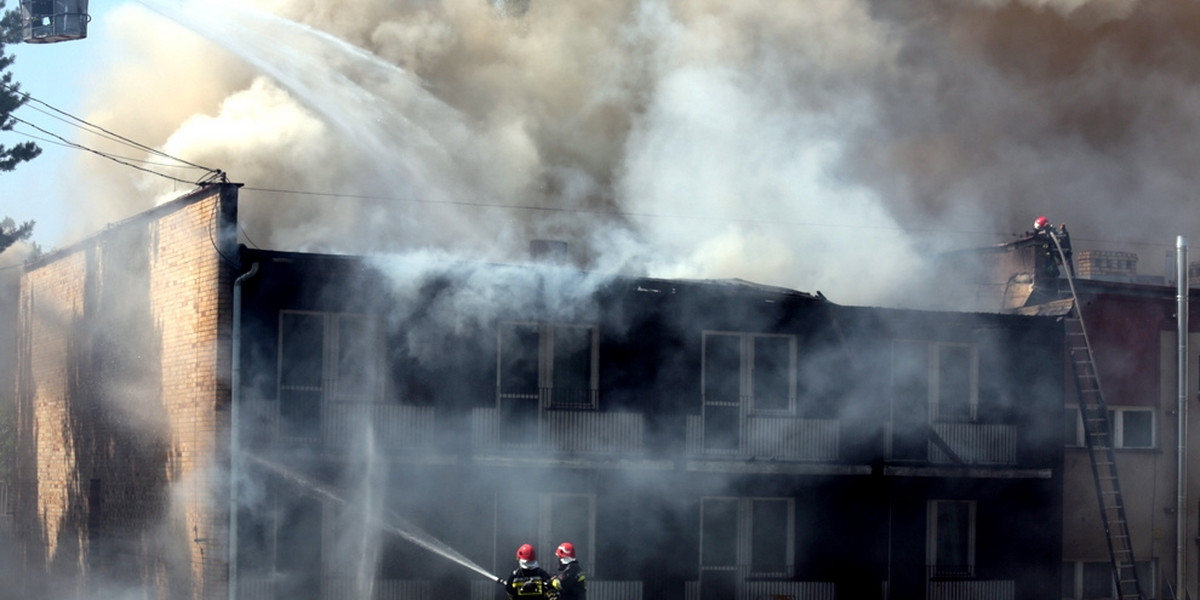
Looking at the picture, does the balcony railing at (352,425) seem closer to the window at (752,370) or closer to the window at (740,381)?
the window at (740,381)

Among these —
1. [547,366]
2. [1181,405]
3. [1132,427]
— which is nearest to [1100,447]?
[1181,405]

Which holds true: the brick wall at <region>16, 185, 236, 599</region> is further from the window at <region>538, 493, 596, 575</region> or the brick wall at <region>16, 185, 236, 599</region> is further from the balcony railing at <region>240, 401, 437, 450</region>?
the window at <region>538, 493, 596, 575</region>

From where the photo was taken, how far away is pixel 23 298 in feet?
80.2

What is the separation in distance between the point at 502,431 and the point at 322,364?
8.85ft

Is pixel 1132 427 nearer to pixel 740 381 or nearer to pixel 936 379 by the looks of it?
pixel 936 379

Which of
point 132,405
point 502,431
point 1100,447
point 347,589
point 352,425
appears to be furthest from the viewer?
point 1100,447

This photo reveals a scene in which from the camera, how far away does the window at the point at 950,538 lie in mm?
21562

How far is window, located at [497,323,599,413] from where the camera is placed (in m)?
19.1

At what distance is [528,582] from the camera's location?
13445 millimetres

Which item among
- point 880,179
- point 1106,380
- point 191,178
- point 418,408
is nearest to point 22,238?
point 191,178

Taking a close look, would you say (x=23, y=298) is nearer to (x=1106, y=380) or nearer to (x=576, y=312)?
(x=576, y=312)

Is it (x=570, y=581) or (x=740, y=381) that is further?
(x=740, y=381)

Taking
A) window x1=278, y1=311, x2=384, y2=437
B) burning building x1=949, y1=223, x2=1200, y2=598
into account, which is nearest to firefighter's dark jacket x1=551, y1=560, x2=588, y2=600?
window x1=278, y1=311, x2=384, y2=437

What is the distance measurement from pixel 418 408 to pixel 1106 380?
13301 mm
